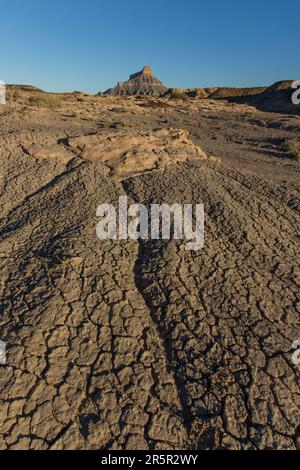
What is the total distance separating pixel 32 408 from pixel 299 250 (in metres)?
3.05

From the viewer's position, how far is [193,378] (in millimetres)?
2232

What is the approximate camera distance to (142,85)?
69.2m

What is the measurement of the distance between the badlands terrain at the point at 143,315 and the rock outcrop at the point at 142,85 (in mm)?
62974

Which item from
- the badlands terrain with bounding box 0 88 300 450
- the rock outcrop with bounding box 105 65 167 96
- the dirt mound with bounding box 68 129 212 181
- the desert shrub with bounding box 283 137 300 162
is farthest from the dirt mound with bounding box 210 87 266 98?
the badlands terrain with bounding box 0 88 300 450

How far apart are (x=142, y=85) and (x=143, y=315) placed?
7375 centimetres

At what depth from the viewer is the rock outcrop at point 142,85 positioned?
2584 inches

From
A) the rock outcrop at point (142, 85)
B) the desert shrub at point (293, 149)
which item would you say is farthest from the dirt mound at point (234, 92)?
the desert shrub at point (293, 149)

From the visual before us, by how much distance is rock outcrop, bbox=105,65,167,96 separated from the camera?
65625 millimetres

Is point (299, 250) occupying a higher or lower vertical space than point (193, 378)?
higher

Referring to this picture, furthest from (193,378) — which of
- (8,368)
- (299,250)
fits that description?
(299,250)

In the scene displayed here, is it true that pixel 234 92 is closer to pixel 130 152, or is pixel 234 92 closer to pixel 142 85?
pixel 130 152

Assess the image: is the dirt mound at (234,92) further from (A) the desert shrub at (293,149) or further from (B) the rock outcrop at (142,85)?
(A) the desert shrub at (293,149)

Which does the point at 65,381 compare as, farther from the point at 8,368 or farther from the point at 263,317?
the point at 263,317

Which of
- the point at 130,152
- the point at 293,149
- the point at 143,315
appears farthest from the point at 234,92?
the point at 143,315
